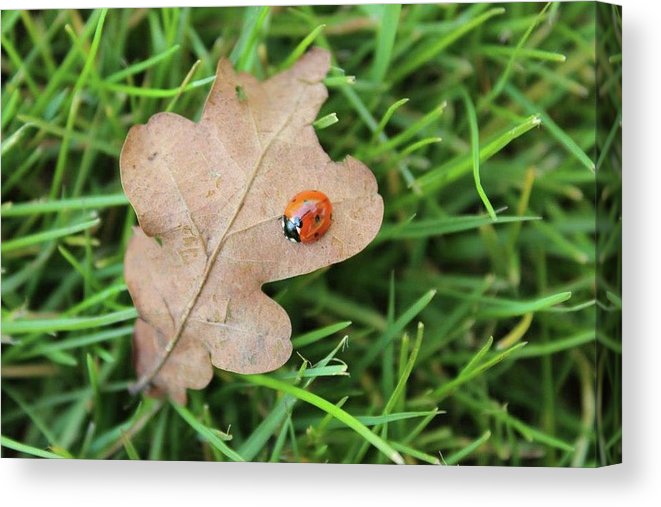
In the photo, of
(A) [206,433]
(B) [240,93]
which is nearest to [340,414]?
(A) [206,433]

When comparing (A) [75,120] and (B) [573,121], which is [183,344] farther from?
(B) [573,121]

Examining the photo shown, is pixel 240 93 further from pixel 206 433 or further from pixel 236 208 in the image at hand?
pixel 206 433

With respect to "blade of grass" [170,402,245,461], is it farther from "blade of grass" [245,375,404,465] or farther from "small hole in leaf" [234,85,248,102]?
"small hole in leaf" [234,85,248,102]

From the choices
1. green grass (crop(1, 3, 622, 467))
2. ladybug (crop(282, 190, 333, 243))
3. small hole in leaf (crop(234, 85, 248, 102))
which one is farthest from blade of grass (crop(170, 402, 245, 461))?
small hole in leaf (crop(234, 85, 248, 102))

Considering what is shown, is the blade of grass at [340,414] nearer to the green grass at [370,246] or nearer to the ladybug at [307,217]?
the green grass at [370,246]

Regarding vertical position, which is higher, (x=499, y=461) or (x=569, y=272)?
(x=569, y=272)

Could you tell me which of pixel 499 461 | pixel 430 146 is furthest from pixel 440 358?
pixel 430 146

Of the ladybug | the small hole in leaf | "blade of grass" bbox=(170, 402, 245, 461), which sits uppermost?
the small hole in leaf
